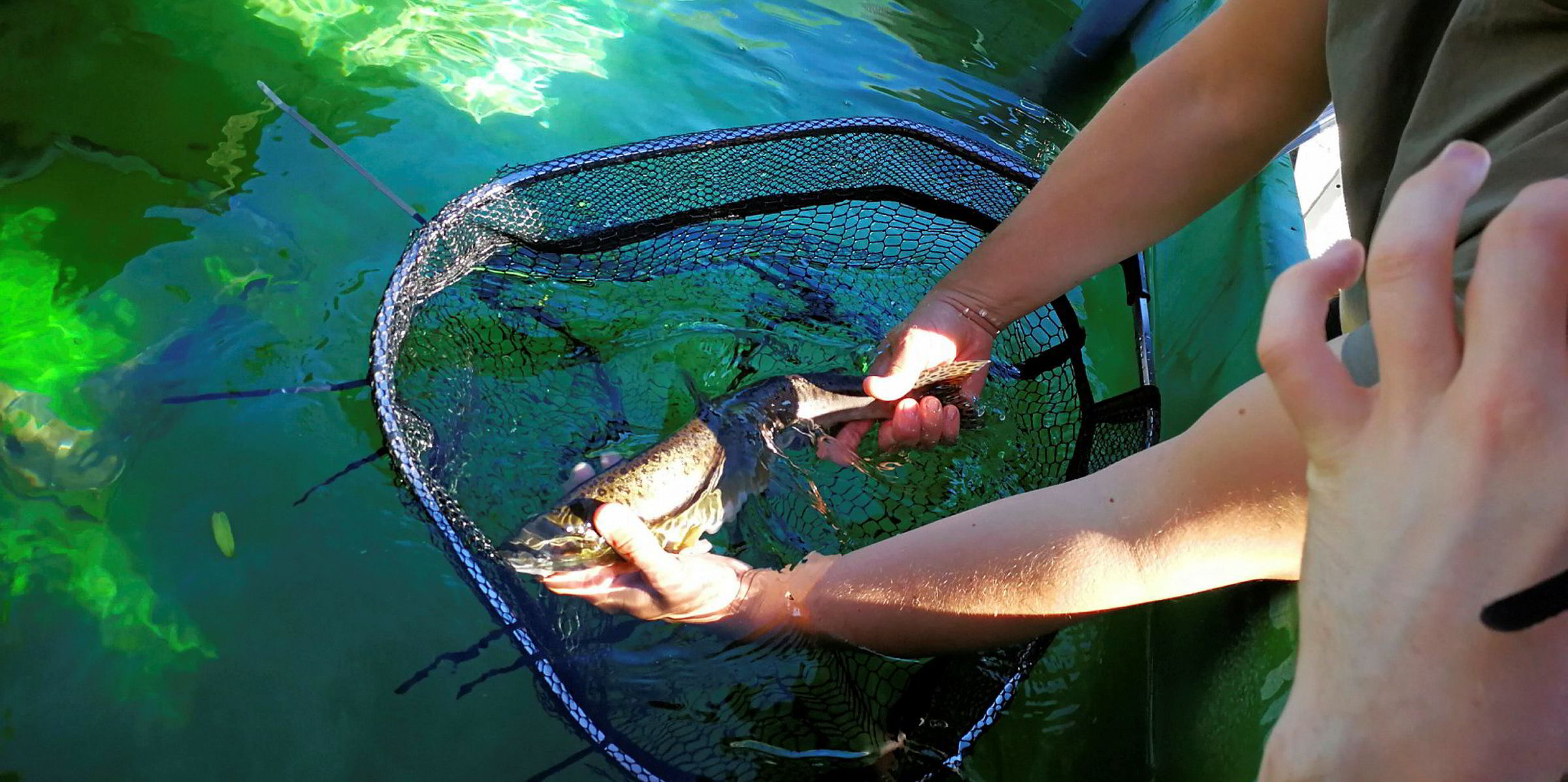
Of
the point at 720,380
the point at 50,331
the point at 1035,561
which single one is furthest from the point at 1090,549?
the point at 50,331

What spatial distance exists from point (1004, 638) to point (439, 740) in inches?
55.4

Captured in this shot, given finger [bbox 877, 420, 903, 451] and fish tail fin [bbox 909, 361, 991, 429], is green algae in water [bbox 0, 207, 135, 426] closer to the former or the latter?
finger [bbox 877, 420, 903, 451]

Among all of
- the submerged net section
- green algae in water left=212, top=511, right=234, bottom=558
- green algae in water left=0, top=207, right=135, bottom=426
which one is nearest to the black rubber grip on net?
the submerged net section

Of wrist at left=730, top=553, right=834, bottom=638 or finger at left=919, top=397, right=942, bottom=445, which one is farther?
finger at left=919, top=397, right=942, bottom=445

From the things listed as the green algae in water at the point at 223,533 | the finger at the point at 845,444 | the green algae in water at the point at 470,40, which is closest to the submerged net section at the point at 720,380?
the finger at the point at 845,444

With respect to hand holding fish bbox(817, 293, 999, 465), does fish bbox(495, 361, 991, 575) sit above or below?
below

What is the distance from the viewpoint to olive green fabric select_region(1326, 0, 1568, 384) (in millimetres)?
1141

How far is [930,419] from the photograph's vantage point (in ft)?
8.34

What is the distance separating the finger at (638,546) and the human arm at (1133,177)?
0.79 meters

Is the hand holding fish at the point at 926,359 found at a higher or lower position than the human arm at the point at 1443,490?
lower

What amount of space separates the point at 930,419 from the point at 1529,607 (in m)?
1.89

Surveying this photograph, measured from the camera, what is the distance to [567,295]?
115 inches

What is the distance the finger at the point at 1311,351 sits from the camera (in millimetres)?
737

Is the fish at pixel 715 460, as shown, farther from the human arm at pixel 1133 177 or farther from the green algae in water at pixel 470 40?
the green algae in water at pixel 470 40
